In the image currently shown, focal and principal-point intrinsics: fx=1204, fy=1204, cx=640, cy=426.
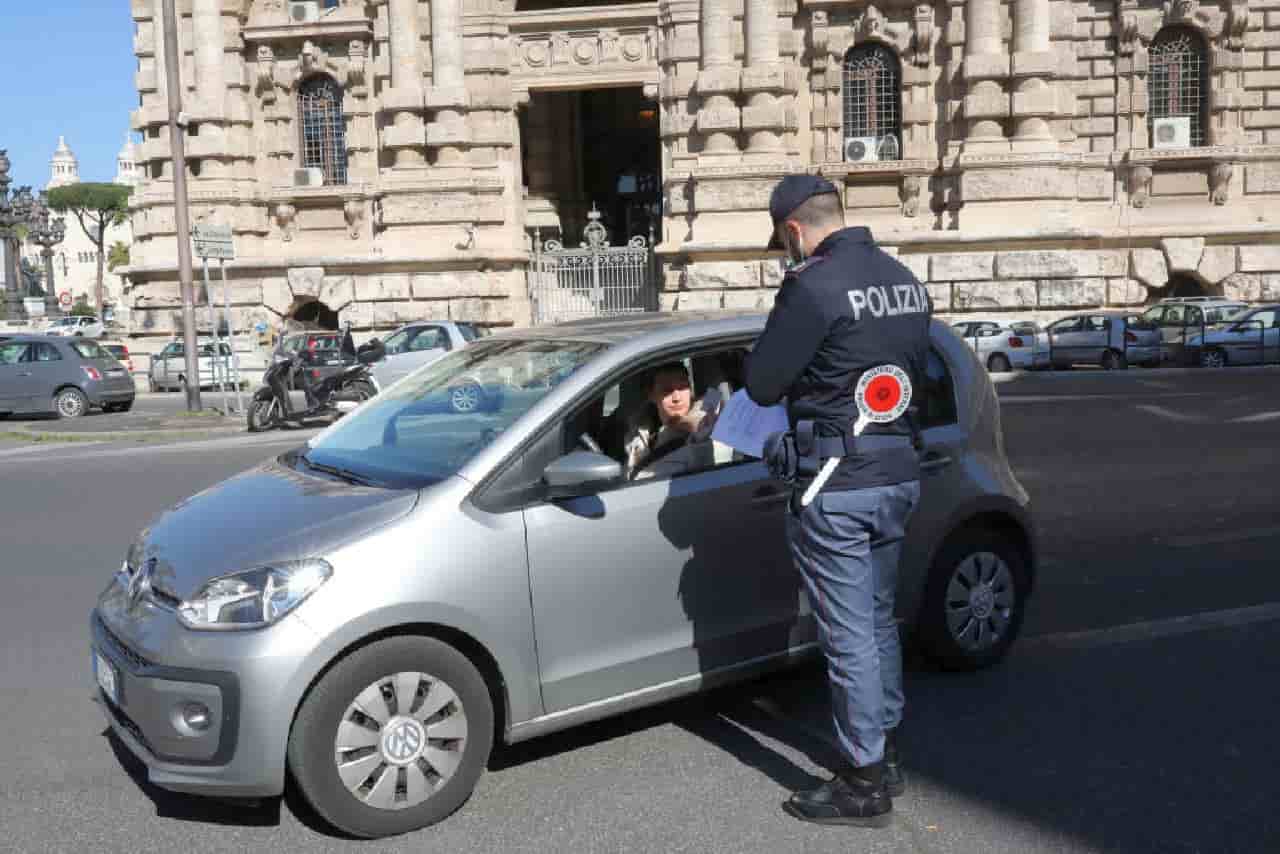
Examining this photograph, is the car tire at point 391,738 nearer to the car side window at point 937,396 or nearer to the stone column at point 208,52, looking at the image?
the car side window at point 937,396

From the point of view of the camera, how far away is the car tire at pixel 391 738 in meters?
3.79

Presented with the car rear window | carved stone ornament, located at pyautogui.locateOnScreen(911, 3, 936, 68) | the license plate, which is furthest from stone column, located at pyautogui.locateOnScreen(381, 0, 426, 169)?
the license plate

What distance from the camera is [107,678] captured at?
13.8 ft

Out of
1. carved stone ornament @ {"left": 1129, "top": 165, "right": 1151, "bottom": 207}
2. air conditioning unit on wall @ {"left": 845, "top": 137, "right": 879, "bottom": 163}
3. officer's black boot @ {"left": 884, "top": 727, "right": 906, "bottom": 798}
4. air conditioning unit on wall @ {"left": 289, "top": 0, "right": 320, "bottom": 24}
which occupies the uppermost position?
air conditioning unit on wall @ {"left": 289, "top": 0, "right": 320, "bottom": 24}

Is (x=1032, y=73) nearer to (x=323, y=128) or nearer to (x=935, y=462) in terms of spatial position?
(x=323, y=128)

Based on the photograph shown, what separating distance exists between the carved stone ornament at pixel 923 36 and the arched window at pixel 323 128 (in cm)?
1276

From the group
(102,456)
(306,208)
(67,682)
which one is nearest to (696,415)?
(67,682)

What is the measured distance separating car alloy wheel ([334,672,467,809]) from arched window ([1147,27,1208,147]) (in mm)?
25275

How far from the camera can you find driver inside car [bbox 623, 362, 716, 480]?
4645mm

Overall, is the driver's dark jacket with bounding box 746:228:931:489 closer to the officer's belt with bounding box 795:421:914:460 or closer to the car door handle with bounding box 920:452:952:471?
the officer's belt with bounding box 795:421:914:460

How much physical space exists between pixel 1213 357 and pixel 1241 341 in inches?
21.9

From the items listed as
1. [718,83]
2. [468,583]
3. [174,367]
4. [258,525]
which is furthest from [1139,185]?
[258,525]

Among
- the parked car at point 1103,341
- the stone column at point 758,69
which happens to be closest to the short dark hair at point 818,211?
the parked car at point 1103,341

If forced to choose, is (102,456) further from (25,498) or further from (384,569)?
(384,569)
